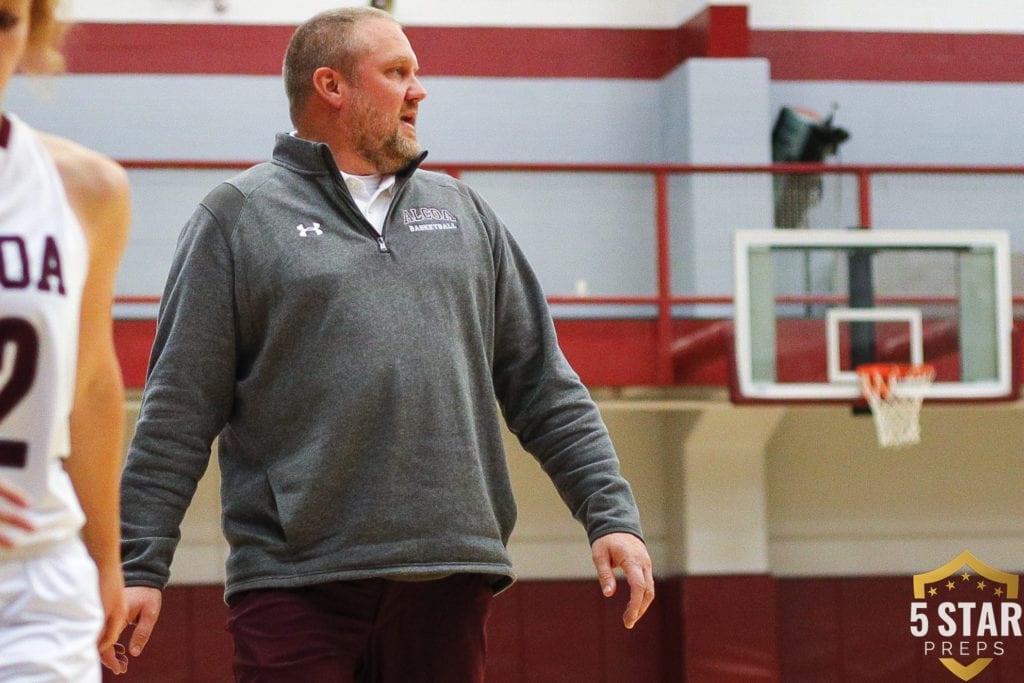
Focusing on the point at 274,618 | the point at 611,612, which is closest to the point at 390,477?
the point at 274,618

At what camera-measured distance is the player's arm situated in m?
1.99

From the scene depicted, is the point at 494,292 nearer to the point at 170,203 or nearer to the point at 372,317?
the point at 372,317

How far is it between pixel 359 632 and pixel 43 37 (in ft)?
4.35

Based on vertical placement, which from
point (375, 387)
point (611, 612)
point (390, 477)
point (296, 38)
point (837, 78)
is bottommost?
point (611, 612)

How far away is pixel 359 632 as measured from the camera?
9.23ft

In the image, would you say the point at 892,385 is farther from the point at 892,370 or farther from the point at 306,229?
the point at 306,229

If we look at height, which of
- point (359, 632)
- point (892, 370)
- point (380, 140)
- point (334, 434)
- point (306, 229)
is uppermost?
point (380, 140)

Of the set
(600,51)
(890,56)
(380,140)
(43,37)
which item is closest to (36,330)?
(43,37)

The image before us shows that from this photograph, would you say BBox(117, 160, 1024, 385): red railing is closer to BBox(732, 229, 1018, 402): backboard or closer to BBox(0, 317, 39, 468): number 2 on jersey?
BBox(732, 229, 1018, 402): backboard

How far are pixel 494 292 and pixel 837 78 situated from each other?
8.19 metres

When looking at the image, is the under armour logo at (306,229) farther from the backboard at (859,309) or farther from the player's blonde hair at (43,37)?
the backboard at (859,309)

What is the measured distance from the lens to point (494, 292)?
3.09 metres

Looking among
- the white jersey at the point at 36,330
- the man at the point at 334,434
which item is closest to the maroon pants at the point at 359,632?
the man at the point at 334,434

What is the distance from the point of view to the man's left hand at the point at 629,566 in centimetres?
290
